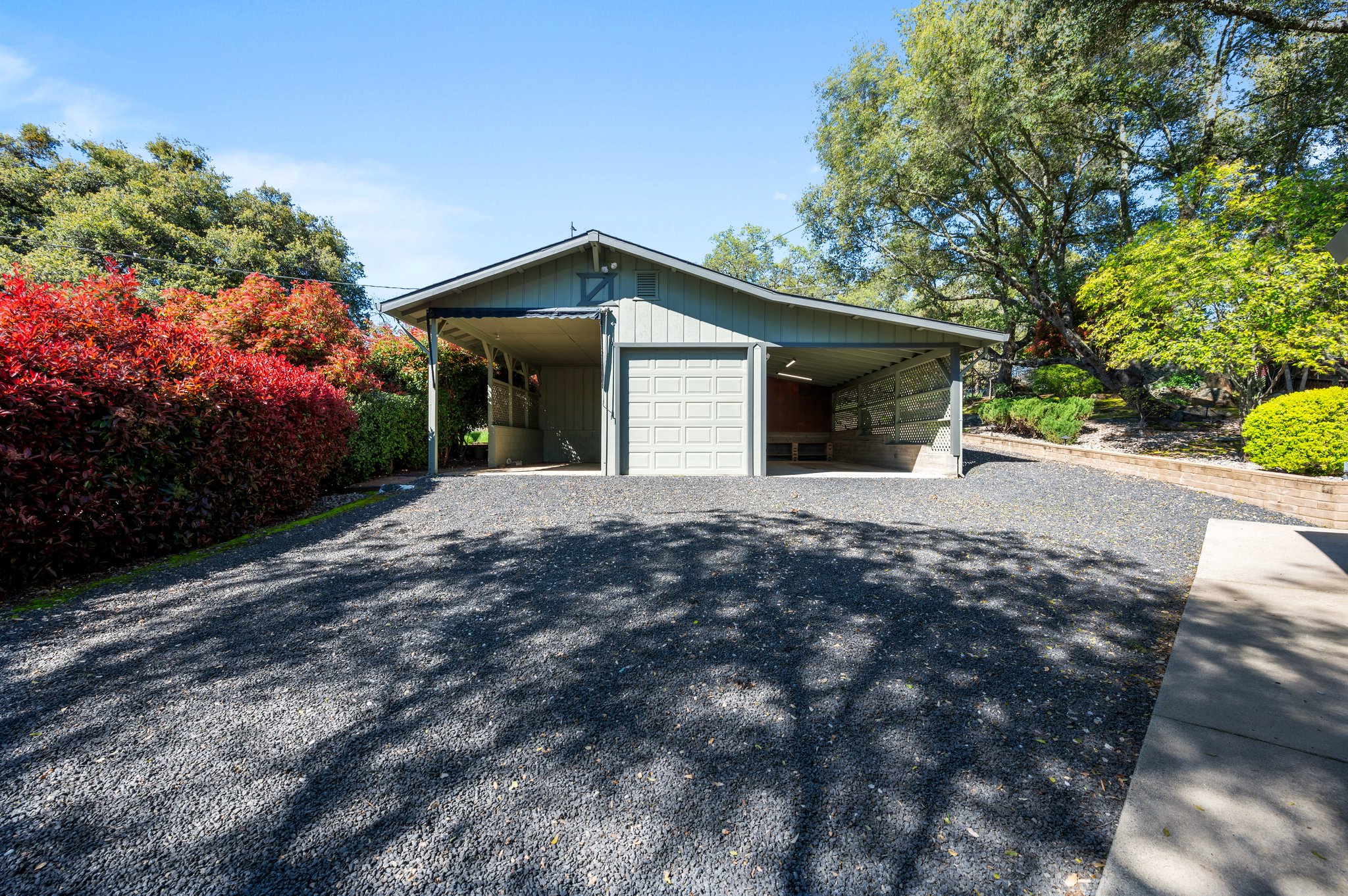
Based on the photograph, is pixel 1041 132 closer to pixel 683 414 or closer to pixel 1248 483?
pixel 1248 483

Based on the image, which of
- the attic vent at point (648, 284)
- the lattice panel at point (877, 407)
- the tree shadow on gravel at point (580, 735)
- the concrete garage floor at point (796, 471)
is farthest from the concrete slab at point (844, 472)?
the tree shadow on gravel at point (580, 735)

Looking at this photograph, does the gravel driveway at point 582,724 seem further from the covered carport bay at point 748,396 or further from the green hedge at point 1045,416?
the green hedge at point 1045,416

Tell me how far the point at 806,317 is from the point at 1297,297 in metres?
6.81

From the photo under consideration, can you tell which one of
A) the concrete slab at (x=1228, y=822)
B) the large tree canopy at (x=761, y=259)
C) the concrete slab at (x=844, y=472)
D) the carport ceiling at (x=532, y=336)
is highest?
the large tree canopy at (x=761, y=259)

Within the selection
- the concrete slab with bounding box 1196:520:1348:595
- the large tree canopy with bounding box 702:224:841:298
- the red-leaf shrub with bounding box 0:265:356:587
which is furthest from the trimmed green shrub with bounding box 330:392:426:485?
the large tree canopy with bounding box 702:224:841:298

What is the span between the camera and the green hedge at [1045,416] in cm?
1078

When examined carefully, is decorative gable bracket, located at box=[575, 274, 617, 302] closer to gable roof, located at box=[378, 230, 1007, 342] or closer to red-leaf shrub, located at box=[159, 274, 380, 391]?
gable roof, located at box=[378, 230, 1007, 342]

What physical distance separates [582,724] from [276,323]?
9.36m

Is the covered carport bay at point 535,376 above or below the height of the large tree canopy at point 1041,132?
below

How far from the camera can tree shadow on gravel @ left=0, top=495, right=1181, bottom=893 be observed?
1.41m

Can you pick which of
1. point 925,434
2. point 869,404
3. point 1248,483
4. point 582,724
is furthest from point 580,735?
point 869,404

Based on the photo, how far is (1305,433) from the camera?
6.04 meters

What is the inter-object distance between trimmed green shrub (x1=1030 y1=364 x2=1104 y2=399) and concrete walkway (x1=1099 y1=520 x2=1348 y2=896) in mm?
12145

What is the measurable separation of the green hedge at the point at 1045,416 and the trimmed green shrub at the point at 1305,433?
420 cm
